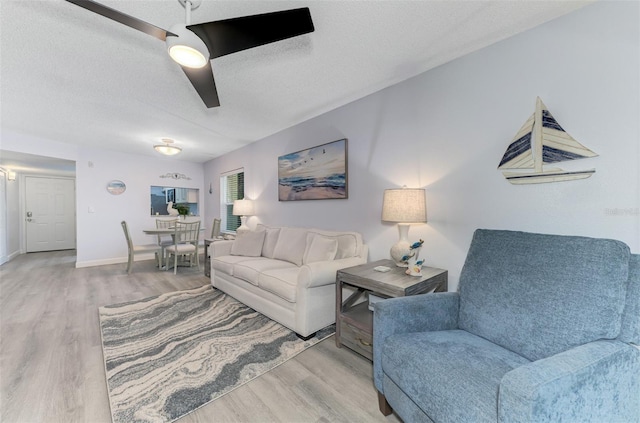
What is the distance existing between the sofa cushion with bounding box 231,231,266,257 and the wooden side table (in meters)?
1.62

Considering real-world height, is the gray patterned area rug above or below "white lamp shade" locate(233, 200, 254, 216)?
below

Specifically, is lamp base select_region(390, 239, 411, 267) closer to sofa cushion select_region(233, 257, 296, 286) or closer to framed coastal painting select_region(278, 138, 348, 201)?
framed coastal painting select_region(278, 138, 348, 201)

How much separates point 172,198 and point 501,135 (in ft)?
21.6

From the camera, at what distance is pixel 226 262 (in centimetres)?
309

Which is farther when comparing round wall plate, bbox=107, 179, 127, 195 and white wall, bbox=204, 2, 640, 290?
round wall plate, bbox=107, 179, 127, 195

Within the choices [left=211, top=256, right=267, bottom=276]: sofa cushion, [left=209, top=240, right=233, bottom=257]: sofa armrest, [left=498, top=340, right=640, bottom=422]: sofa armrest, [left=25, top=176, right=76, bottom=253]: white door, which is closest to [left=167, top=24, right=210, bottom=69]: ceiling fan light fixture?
[left=498, top=340, right=640, bottom=422]: sofa armrest

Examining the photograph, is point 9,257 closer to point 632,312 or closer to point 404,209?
point 404,209

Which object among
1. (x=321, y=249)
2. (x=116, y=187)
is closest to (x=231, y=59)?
(x=321, y=249)

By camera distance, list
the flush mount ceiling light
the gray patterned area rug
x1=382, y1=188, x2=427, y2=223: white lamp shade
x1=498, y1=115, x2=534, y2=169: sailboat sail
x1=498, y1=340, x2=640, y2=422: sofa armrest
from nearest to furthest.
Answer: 1. x1=498, y1=340, x2=640, y2=422: sofa armrest
2. the gray patterned area rug
3. x1=498, y1=115, x2=534, y2=169: sailboat sail
4. x1=382, y1=188, x2=427, y2=223: white lamp shade
5. the flush mount ceiling light

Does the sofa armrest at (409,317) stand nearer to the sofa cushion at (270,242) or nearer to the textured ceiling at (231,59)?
the textured ceiling at (231,59)

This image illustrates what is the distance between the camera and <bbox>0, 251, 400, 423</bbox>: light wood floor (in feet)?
4.61

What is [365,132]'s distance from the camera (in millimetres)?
2729

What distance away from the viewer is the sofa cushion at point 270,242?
11.1 feet

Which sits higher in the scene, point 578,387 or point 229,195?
point 229,195
